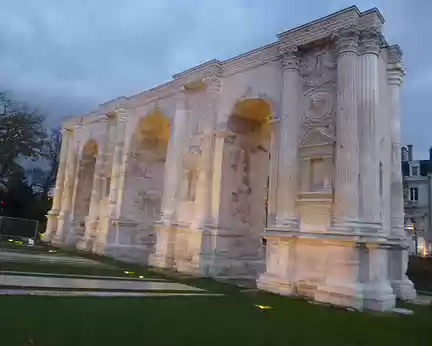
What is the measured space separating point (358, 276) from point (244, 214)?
5.69 metres

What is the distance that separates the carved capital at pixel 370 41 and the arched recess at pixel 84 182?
16416mm

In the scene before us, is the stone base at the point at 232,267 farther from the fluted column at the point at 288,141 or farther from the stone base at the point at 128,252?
the stone base at the point at 128,252

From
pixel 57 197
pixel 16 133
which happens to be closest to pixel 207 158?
pixel 57 197

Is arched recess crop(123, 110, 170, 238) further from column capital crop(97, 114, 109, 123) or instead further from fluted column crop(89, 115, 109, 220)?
column capital crop(97, 114, 109, 123)

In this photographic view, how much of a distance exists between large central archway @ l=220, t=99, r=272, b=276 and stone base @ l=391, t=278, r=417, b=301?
4.77 metres

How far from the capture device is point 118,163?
18.8 m

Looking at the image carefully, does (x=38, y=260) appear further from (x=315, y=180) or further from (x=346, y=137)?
(x=346, y=137)

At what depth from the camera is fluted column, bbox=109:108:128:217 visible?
18281 millimetres

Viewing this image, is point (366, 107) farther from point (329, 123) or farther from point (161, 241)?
point (161, 241)

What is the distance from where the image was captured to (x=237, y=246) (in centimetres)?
1380

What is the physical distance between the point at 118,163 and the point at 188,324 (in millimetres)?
14025

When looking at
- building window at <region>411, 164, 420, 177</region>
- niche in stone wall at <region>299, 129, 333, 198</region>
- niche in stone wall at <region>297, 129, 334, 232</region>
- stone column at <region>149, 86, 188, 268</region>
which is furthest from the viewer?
building window at <region>411, 164, 420, 177</region>

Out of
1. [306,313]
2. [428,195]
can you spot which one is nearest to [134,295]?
[306,313]

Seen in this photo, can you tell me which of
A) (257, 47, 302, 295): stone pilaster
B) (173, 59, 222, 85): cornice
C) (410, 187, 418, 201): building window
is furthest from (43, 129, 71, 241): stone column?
(410, 187, 418, 201): building window
